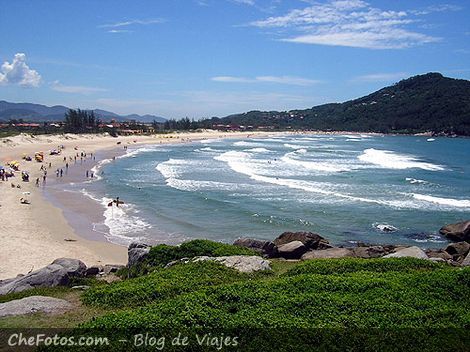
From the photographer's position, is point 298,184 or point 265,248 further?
point 298,184

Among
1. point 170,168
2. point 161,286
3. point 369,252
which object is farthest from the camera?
point 170,168

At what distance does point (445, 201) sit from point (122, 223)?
22518 mm

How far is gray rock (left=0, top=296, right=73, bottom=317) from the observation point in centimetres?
896

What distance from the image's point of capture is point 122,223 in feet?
84.1

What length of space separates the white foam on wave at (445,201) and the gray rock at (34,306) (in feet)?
92.0

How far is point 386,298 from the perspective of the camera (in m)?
9.05

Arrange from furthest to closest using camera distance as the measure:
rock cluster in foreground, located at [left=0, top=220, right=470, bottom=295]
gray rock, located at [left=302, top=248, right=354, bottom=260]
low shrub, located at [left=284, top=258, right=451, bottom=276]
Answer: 1. gray rock, located at [left=302, top=248, right=354, bottom=260]
2. rock cluster in foreground, located at [left=0, top=220, right=470, bottom=295]
3. low shrub, located at [left=284, top=258, right=451, bottom=276]

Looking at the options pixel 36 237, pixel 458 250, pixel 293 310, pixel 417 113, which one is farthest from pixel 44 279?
pixel 417 113

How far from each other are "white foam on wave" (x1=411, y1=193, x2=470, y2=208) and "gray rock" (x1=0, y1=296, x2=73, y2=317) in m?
28.0

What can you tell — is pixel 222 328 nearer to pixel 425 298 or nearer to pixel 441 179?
pixel 425 298

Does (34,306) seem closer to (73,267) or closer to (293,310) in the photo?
(73,267)

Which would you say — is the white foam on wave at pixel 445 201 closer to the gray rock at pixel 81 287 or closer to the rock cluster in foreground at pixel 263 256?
the rock cluster in foreground at pixel 263 256

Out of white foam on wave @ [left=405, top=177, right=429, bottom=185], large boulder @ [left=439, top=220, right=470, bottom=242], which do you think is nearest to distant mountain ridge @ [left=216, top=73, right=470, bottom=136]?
white foam on wave @ [left=405, top=177, right=429, bottom=185]

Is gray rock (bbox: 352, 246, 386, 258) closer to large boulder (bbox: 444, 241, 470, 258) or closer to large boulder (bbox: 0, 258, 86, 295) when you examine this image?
large boulder (bbox: 444, 241, 470, 258)
